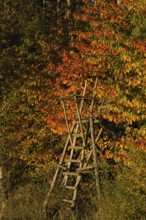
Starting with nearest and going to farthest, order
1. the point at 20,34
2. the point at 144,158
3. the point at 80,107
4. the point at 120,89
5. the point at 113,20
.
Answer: the point at 144,158 < the point at 120,89 < the point at 113,20 < the point at 80,107 < the point at 20,34

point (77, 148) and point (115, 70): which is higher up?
point (115, 70)

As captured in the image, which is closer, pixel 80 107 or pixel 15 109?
pixel 80 107

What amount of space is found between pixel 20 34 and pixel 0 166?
7476mm

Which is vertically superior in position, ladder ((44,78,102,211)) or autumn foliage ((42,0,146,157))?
autumn foliage ((42,0,146,157))

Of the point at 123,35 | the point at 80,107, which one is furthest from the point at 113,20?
the point at 80,107

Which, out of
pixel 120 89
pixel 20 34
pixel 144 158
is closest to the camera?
pixel 144 158

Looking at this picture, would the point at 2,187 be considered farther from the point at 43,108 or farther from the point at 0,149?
the point at 43,108

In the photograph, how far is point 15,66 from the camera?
1717 cm

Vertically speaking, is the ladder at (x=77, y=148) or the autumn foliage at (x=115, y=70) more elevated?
the autumn foliage at (x=115, y=70)

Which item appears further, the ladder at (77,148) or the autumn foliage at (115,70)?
the ladder at (77,148)

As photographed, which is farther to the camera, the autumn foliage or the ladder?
the ladder

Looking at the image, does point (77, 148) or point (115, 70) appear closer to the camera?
point (115, 70)

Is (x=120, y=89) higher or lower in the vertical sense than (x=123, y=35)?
lower

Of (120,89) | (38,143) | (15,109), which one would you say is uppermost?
(120,89)
